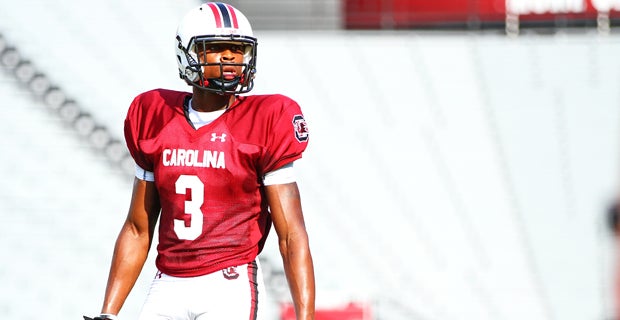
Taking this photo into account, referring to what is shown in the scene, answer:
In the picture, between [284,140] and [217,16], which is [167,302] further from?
[217,16]

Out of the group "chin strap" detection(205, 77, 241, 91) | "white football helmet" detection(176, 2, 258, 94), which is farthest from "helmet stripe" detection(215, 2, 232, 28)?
"chin strap" detection(205, 77, 241, 91)

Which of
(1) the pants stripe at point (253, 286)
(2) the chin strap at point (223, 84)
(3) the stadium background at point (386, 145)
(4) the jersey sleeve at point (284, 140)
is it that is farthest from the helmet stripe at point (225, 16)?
(3) the stadium background at point (386, 145)

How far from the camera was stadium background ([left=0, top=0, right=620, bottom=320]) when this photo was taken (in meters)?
8.97

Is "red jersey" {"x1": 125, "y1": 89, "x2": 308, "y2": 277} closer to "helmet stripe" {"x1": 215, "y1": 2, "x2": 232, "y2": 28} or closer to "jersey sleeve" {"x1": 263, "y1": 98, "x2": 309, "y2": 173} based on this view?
"jersey sleeve" {"x1": 263, "y1": 98, "x2": 309, "y2": 173}

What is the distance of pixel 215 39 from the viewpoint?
11.4ft

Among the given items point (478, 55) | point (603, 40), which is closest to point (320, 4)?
point (478, 55)

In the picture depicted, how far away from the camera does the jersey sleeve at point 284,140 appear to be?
338 centimetres

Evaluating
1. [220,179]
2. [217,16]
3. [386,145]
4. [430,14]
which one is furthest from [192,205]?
[430,14]

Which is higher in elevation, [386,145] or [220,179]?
[220,179]

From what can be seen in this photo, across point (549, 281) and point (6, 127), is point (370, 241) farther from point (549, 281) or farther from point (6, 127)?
point (6, 127)

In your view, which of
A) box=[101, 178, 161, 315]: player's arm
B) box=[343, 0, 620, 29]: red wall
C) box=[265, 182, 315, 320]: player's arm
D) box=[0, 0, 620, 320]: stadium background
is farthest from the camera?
box=[343, 0, 620, 29]: red wall

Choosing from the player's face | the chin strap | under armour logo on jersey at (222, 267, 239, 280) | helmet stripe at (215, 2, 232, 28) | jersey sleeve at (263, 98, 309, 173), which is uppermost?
helmet stripe at (215, 2, 232, 28)

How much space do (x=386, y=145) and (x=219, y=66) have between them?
21.7 ft

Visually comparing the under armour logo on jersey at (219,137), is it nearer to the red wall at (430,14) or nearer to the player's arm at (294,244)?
the player's arm at (294,244)
